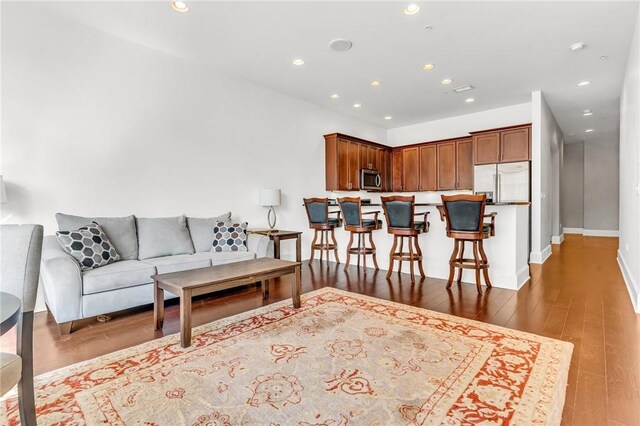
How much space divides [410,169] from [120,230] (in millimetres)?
6253

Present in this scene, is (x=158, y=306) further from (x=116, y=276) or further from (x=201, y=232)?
(x=201, y=232)

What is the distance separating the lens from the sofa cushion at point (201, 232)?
413cm

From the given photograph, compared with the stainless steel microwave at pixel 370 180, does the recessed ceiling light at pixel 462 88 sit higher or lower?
higher

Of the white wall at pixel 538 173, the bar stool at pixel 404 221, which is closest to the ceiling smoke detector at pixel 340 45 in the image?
the bar stool at pixel 404 221

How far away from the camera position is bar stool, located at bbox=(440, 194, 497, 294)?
3.57 metres

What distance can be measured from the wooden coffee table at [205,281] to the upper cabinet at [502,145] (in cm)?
507

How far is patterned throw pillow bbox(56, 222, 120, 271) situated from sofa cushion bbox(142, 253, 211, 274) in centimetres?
37

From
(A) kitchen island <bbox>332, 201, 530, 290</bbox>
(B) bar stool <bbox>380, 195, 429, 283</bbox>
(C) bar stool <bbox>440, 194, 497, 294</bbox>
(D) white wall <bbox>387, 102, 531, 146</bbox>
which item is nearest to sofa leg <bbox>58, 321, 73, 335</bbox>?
(B) bar stool <bbox>380, 195, 429, 283</bbox>

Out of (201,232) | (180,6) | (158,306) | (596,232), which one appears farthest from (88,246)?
(596,232)

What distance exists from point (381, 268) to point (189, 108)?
3621 mm

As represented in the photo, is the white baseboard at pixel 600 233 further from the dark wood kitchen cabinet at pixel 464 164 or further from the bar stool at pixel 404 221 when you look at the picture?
the bar stool at pixel 404 221

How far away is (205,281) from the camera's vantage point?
2.51m

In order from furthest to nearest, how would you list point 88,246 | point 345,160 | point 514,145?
point 345,160 < point 514,145 < point 88,246

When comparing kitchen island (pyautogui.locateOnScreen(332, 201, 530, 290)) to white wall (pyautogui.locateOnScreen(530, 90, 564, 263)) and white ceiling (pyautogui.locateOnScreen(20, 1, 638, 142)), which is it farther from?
white ceiling (pyautogui.locateOnScreen(20, 1, 638, 142))
